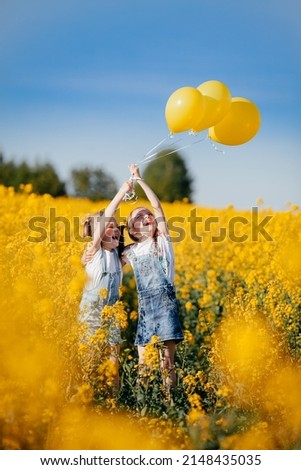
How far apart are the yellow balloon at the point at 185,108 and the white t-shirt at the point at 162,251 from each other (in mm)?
674

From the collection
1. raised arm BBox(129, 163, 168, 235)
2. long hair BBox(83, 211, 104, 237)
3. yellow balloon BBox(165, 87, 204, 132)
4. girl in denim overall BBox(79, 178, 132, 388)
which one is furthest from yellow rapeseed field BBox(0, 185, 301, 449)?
yellow balloon BBox(165, 87, 204, 132)

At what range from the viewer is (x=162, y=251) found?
13.1 ft

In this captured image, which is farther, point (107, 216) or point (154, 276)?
point (154, 276)

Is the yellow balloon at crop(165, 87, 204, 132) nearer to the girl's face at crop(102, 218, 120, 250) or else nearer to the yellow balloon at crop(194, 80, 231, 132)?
the yellow balloon at crop(194, 80, 231, 132)

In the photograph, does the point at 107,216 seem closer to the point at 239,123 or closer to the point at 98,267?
the point at 98,267

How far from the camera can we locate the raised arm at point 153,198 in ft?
12.7

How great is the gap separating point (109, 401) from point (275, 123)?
2.86 meters

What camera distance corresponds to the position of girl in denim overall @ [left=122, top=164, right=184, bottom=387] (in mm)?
3918

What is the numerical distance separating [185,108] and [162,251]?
847mm

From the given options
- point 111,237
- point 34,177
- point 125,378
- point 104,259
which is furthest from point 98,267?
point 34,177

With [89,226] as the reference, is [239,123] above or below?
above
